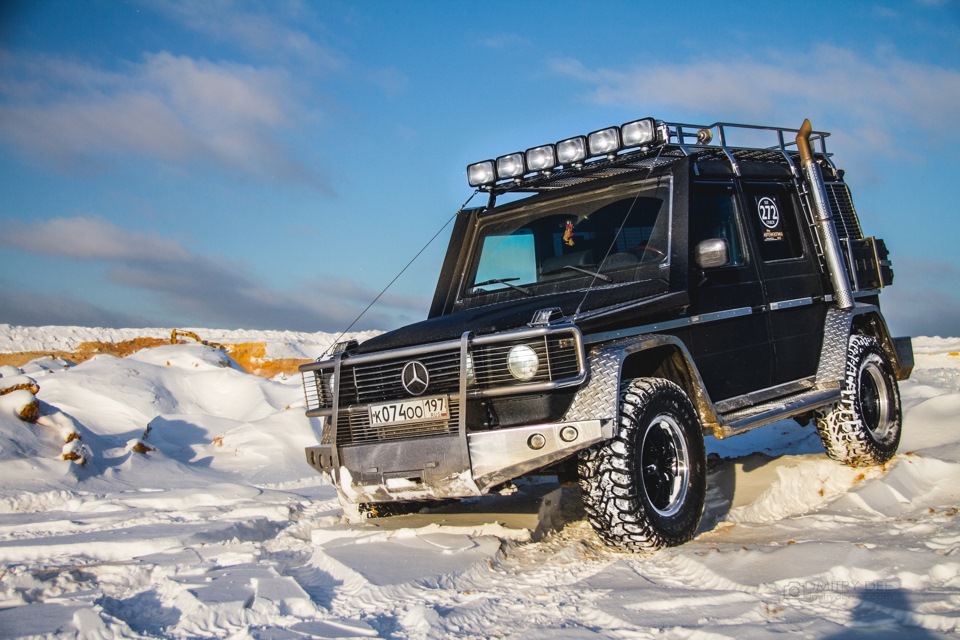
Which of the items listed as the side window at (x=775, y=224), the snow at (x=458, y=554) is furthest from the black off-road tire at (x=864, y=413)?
the side window at (x=775, y=224)

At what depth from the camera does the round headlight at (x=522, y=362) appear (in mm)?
4188

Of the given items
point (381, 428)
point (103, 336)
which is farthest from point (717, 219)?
point (103, 336)

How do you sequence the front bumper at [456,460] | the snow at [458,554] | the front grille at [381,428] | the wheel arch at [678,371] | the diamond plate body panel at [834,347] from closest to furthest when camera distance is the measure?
1. the snow at [458,554]
2. the front bumper at [456,460]
3. the front grille at [381,428]
4. the wheel arch at [678,371]
5. the diamond plate body panel at [834,347]

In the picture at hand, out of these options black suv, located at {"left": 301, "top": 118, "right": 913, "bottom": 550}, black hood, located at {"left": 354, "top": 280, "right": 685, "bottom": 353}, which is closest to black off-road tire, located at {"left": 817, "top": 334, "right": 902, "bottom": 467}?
black suv, located at {"left": 301, "top": 118, "right": 913, "bottom": 550}

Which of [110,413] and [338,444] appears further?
[110,413]

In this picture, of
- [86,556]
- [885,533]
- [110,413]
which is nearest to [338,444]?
[86,556]

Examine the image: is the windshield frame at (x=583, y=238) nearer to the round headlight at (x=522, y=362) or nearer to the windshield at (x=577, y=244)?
the windshield at (x=577, y=244)

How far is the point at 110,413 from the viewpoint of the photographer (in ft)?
32.4

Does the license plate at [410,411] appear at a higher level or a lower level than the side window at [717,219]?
lower

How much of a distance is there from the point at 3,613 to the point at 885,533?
4205 millimetres

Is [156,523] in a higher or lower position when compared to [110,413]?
lower

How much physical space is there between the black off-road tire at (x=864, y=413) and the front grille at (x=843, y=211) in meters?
0.94

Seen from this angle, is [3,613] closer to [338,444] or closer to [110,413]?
[338,444]

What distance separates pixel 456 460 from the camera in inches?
166
